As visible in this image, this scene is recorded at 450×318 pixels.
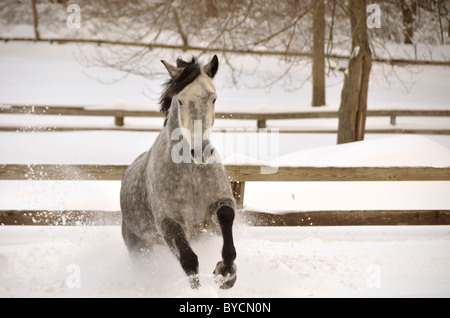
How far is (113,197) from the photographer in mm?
6281

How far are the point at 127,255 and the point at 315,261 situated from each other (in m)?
1.78

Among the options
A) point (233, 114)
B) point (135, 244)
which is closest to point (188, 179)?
point (135, 244)

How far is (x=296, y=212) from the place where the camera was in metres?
5.11

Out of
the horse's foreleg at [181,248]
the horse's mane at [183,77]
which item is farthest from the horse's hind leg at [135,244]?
the horse's mane at [183,77]

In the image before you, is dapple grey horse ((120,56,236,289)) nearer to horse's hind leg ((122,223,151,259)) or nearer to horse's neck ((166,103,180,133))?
horse's neck ((166,103,180,133))

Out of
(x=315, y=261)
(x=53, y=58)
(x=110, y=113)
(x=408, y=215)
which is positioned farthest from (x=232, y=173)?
(x=53, y=58)

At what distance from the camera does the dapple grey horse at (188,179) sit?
297 cm

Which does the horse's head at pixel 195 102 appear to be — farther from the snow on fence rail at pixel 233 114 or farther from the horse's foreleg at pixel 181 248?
the snow on fence rail at pixel 233 114

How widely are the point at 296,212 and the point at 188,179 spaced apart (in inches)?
85.9

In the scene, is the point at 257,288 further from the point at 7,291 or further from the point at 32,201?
the point at 32,201

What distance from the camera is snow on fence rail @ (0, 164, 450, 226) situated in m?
4.99

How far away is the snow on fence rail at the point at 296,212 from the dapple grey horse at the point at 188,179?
1550mm

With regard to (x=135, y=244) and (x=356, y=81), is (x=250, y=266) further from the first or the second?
(x=356, y=81)
